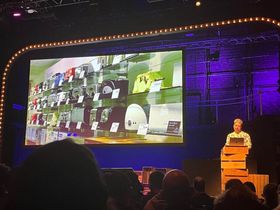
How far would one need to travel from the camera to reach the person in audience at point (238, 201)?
1908mm

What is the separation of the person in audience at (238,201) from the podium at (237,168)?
16.9 ft

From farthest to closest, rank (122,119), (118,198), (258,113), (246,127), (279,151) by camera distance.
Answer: (258,113) → (246,127) → (279,151) → (122,119) → (118,198)

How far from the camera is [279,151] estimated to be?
25.6 ft

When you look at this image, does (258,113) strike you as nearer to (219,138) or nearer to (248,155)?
(219,138)

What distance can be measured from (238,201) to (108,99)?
5.64 metres

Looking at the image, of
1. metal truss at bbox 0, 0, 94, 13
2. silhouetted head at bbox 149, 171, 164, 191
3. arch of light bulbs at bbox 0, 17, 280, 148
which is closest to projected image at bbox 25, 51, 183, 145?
arch of light bulbs at bbox 0, 17, 280, 148

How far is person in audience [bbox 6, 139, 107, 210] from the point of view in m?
0.96

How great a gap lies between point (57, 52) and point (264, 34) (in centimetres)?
510

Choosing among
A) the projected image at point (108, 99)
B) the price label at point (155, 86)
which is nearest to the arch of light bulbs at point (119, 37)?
the projected image at point (108, 99)

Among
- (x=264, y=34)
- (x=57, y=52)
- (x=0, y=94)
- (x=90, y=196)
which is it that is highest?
(x=264, y=34)

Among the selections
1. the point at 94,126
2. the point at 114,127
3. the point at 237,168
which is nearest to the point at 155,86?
the point at 114,127

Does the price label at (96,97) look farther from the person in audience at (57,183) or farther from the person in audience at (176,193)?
the person in audience at (57,183)

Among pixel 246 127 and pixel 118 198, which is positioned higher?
pixel 246 127

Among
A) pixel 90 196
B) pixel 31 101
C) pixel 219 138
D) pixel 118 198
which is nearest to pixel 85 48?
pixel 31 101
